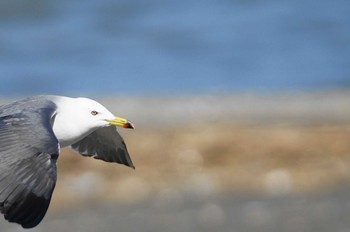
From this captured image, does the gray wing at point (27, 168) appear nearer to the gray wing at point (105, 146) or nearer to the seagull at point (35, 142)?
the seagull at point (35, 142)

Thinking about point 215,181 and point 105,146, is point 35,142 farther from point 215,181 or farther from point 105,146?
point 215,181

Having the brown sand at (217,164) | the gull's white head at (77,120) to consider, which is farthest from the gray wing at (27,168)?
the brown sand at (217,164)

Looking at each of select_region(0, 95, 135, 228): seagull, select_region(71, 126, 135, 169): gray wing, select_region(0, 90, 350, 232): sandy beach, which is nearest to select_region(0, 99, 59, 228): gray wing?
select_region(0, 95, 135, 228): seagull

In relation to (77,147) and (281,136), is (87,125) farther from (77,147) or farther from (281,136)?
(281,136)

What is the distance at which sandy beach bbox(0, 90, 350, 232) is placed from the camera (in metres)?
13.3

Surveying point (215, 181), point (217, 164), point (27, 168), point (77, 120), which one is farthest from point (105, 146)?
point (217, 164)

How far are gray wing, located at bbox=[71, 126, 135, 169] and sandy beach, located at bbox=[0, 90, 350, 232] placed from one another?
2.03 metres

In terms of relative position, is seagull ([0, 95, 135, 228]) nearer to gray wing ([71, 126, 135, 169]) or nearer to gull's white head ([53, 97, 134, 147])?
gull's white head ([53, 97, 134, 147])

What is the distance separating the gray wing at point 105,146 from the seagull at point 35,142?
1.12ft

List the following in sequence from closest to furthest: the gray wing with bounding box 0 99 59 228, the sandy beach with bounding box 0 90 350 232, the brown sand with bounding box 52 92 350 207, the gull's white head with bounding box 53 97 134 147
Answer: the gray wing with bounding box 0 99 59 228
the gull's white head with bounding box 53 97 134 147
the sandy beach with bounding box 0 90 350 232
the brown sand with bounding box 52 92 350 207

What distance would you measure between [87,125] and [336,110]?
7374 millimetres

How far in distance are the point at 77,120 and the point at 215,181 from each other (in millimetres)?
4289

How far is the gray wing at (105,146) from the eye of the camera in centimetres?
1114

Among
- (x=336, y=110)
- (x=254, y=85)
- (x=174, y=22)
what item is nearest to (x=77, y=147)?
(x=336, y=110)
